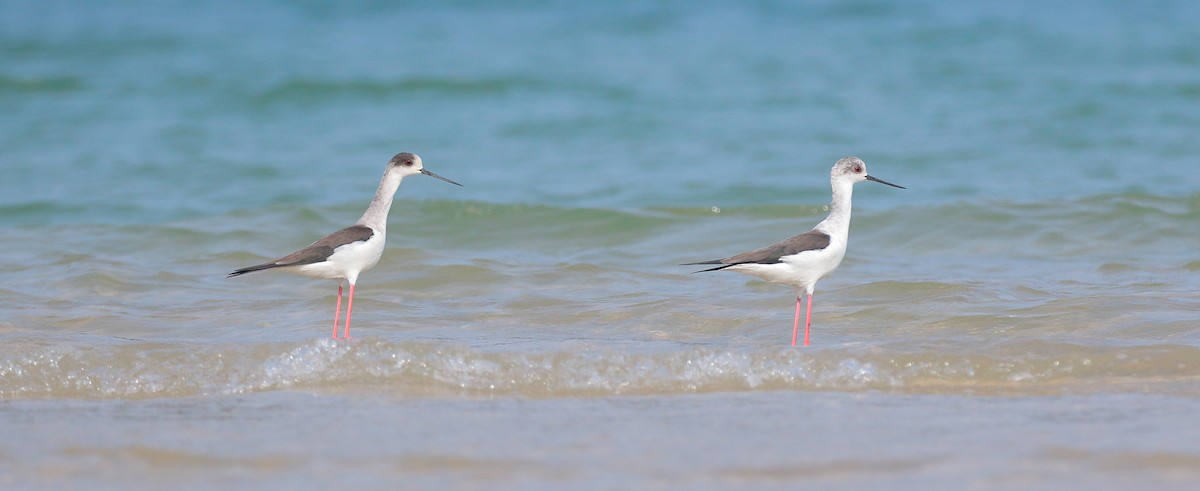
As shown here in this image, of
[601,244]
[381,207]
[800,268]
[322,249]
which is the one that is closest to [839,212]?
[800,268]

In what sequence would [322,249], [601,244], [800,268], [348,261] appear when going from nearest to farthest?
[800,268] < [322,249] < [348,261] < [601,244]

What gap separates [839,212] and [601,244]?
3.51m

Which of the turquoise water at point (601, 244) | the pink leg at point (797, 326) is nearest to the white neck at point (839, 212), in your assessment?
the pink leg at point (797, 326)

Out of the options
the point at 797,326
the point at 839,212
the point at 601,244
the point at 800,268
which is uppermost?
the point at 839,212

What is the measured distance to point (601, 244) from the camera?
10.8m

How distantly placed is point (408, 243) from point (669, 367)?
527 cm

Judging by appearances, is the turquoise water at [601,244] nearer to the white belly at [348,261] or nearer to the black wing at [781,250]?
the white belly at [348,261]

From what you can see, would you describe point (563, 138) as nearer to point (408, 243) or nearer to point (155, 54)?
point (408, 243)

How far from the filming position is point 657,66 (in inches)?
770

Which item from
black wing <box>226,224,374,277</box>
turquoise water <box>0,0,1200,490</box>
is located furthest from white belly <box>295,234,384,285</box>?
turquoise water <box>0,0,1200,490</box>

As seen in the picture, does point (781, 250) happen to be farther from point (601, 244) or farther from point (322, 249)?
point (601, 244)

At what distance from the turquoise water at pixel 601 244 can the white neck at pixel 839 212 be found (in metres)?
0.60

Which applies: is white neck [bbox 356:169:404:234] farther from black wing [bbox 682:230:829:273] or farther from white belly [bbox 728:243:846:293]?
white belly [bbox 728:243:846:293]

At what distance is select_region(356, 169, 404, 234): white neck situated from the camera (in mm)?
7742
